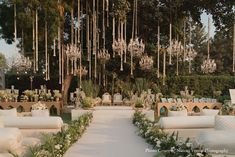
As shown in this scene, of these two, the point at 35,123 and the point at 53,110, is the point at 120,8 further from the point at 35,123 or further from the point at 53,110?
the point at 35,123

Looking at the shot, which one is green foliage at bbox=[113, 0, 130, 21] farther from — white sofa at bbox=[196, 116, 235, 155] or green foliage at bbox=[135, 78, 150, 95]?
white sofa at bbox=[196, 116, 235, 155]

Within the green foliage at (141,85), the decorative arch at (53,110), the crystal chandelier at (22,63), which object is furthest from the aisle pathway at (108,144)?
the green foliage at (141,85)

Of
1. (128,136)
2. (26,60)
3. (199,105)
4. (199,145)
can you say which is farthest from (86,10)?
(199,145)

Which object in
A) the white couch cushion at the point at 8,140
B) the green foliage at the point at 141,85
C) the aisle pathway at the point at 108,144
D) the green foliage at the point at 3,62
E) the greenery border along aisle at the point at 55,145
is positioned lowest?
the aisle pathway at the point at 108,144

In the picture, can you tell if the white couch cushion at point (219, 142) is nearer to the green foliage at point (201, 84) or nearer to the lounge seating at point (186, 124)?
the lounge seating at point (186, 124)

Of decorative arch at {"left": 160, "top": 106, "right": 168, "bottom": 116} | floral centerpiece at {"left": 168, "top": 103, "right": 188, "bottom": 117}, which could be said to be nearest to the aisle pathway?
floral centerpiece at {"left": 168, "top": 103, "right": 188, "bottom": 117}

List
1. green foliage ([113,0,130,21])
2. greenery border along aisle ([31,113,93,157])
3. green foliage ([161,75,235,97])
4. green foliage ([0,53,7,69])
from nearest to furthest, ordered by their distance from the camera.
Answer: greenery border along aisle ([31,113,93,157]), green foliage ([113,0,130,21]), green foliage ([161,75,235,97]), green foliage ([0,53,7,69])

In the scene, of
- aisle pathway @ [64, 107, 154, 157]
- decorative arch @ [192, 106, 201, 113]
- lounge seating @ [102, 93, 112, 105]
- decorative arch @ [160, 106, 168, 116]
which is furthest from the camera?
lounge seating @ [102, 93, 112, 105]

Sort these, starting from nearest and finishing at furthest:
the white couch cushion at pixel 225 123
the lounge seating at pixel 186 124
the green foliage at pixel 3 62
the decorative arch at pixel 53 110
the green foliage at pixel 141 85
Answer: the white couch cushion at pixel 225 123
the lounge seating at pixel 186 124
the decorative arch at pixel 53 110
the green foliage at pixel 141 85
the green foliage at pixel 3 62

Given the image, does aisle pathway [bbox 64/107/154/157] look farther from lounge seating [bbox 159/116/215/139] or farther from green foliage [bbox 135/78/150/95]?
green foliage [bbox 135/78/150/95]

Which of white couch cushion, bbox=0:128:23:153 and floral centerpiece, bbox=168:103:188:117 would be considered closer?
white couch cushion, bbox=0:128:23:153

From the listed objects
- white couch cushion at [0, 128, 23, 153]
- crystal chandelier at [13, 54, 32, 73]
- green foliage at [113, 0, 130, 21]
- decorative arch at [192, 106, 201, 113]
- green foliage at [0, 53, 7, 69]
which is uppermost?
green foliage at [113, 0, 130, 21]

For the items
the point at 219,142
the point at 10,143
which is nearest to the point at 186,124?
the point at 219,142

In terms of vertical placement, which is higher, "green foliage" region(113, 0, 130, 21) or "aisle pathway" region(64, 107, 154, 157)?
"green foliage" region(113, 0, 130, 21)
